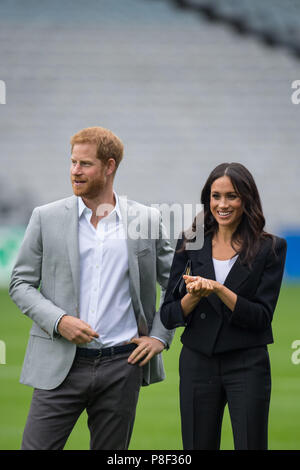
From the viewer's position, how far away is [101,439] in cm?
255

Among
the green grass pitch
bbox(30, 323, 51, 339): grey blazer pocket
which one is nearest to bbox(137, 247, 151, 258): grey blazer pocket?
bbox(30, 323, 51, 339): grey blazer pocket

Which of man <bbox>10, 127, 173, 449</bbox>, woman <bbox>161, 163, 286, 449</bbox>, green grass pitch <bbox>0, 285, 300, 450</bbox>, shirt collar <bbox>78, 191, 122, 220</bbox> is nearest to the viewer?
woman <bbox>161, 163, 286, 449</bbox>

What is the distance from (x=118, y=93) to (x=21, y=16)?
121 inches

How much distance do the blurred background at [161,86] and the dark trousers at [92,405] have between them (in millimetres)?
13860

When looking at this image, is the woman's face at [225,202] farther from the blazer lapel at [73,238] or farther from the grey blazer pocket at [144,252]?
the blazer lapel at [73,238]

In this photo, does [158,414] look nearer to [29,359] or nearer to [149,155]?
[29,359]

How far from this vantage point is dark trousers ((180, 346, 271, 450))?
236cm

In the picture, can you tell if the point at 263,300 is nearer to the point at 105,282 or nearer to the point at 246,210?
the point at 246,210

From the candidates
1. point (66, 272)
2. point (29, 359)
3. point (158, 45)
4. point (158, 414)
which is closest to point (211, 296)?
point (66, 272)

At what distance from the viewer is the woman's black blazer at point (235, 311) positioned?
2381 millimetres

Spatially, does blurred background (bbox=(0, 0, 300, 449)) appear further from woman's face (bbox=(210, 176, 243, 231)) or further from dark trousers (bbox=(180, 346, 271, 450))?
dark trousers (bbox=(180, 346, 271, 450))

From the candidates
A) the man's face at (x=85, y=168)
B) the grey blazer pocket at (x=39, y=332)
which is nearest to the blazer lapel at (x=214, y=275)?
the man's face at (x=85, y=168)

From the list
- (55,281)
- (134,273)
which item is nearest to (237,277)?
(134,273)

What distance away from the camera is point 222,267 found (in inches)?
97.4
